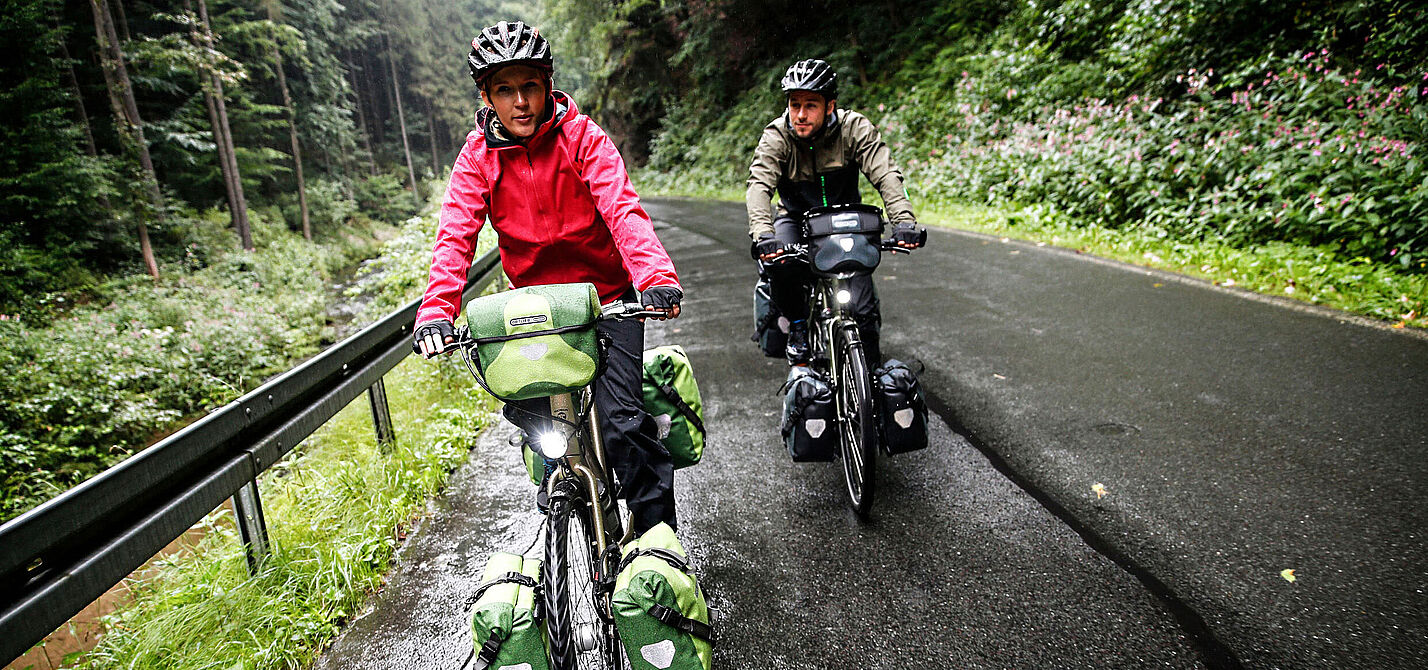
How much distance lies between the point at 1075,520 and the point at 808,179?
8.26ft

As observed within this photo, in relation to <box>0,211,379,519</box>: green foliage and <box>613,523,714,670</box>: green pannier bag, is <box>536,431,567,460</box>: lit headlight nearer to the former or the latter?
<box>613,523,714,670</box>: green pannier bag

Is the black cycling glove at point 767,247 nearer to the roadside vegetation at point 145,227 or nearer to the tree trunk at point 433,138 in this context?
the roadside vegetation at point 145,227

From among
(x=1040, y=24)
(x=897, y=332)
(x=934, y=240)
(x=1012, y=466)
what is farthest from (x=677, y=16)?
(x=1012, y=466)

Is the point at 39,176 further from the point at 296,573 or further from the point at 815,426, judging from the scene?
the point at 815,426

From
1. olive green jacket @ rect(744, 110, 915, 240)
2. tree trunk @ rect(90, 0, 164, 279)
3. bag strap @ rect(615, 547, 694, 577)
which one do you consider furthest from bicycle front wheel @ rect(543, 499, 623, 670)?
tree trunk @ rect(90, 0, 164, 279)

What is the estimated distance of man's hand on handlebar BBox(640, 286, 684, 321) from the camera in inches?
88.7

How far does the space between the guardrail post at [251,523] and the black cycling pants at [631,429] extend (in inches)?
67.9

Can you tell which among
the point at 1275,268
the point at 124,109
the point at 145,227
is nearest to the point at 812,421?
the point at 1275,268

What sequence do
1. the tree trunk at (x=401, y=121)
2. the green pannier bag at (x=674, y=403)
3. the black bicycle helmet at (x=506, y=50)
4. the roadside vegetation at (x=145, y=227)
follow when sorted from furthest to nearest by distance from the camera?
the tree trunk at (x=401, y=121) < the roadside vegetation at (x=145, y=227) < the green pannier bag at (x=674, y=403) < the black bicycle helmet at (x=506, y=50)

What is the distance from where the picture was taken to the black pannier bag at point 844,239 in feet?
11.5

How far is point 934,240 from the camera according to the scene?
35.9 feet

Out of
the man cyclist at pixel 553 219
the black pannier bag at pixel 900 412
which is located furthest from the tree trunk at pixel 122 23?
the black pannier bag at pixel 900 412

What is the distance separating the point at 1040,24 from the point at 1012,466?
1424 cm

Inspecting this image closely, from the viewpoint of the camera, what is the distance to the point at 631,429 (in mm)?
2451
